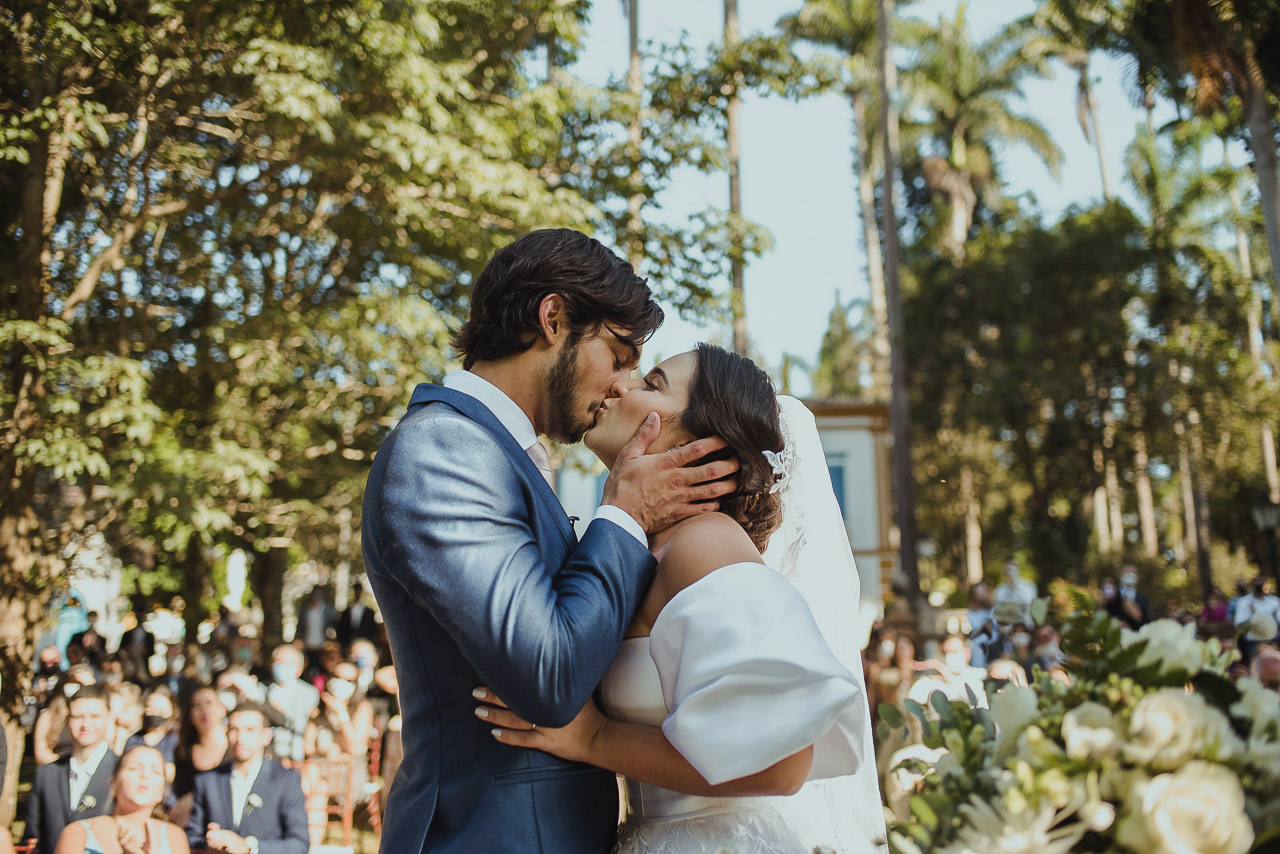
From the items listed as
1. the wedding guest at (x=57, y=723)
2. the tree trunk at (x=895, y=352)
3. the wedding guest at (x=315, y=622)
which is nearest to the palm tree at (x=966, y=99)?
the tree trunk at (x=895, y=352)

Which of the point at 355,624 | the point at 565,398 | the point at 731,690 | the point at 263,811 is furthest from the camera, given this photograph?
the point at 355,624

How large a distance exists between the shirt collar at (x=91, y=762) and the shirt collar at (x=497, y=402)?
4.81 m

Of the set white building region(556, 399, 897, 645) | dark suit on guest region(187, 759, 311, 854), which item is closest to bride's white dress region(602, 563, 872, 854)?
dark suit on guest region(187, 759, 311, 854)

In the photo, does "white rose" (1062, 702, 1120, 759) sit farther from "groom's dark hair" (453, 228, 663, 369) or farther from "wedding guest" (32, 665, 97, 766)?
"wedding guest" (32, 665, 97, 766)

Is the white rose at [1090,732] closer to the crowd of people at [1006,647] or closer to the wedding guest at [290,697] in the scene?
the crowd of people at [1006,647]

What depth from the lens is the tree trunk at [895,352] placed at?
67.8 feet

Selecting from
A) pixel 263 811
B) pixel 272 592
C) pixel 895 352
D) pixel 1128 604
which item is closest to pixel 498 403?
pixel 263 811

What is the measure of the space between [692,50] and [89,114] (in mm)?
6174

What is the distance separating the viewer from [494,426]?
2014mm

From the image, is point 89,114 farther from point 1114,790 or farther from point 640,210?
point 1114,790

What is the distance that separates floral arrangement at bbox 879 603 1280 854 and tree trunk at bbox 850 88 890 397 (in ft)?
93.2

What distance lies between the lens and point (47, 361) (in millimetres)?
7676

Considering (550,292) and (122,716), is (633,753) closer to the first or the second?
(550,292)

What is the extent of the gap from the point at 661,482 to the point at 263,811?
4.20m
